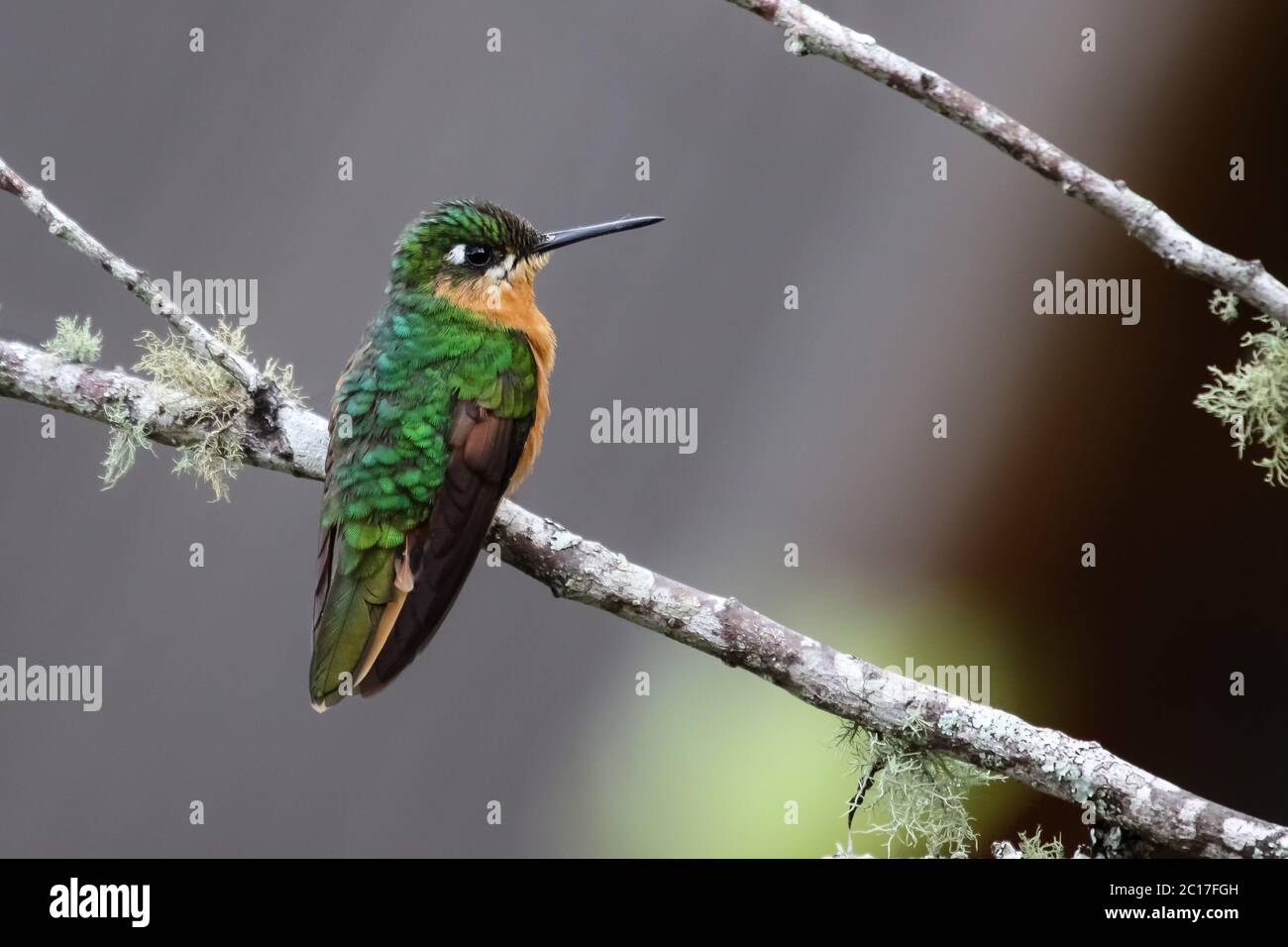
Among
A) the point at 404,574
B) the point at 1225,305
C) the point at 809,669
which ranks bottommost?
the point at 809,669

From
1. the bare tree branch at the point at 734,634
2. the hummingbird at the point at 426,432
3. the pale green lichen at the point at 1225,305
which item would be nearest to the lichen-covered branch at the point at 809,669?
the bare tree branch at the point at 734,634

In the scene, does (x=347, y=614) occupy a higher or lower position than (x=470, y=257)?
lower

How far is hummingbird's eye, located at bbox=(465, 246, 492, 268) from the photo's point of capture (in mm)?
3836

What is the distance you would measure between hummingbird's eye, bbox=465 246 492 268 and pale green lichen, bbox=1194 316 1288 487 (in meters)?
1.80

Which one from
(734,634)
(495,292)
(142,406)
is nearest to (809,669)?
(734,634)

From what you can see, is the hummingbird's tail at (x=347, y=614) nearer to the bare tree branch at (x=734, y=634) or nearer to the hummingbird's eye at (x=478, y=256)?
the bare tree branch at (x=734, y=634)

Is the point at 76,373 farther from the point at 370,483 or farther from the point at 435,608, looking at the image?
the point at 435,608

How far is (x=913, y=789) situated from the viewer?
129 inches

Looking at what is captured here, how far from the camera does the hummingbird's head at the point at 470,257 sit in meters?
3.83

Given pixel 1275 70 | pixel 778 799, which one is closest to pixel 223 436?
pixel 778 799

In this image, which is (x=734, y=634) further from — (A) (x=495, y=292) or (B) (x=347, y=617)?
(A) (x=495, y=292)

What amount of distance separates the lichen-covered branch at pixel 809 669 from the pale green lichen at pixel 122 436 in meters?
0.01

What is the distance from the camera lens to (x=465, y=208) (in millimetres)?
3867

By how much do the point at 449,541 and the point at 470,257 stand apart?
0.85 meters
